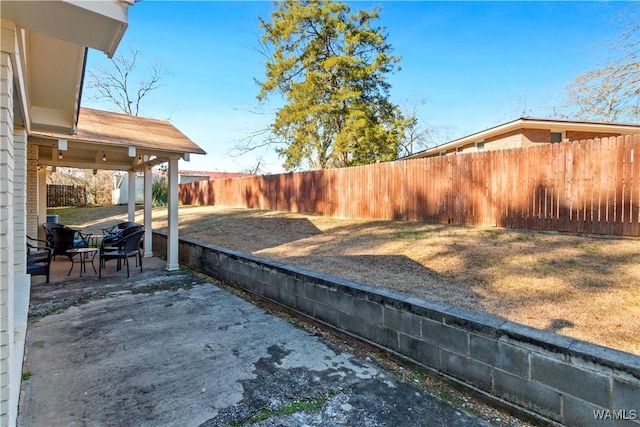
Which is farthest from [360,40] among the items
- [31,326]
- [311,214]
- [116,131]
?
[31,326]

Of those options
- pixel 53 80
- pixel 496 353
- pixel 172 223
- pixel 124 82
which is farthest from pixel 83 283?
pixel 124 82

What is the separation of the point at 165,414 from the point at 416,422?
5.74 feet

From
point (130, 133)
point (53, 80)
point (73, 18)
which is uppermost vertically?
point (130, 133)

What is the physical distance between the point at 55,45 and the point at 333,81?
51.7 feet

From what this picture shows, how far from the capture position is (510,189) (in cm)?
702

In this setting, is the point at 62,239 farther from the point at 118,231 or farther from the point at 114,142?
the point at 114,142

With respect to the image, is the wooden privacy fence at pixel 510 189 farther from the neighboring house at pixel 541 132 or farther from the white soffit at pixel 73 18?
the white soffit at pixel 73 18

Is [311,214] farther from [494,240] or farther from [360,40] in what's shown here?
[360,40]

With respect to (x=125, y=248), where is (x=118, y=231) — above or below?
above

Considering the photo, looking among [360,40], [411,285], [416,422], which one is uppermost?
[360,40]

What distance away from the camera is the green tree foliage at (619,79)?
24.0ft

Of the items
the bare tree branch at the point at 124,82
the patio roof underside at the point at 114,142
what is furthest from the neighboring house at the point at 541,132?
the bare tree branch at the point at 124,82

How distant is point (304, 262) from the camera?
5.64 m

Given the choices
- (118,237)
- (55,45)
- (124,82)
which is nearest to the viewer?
(55,45)
